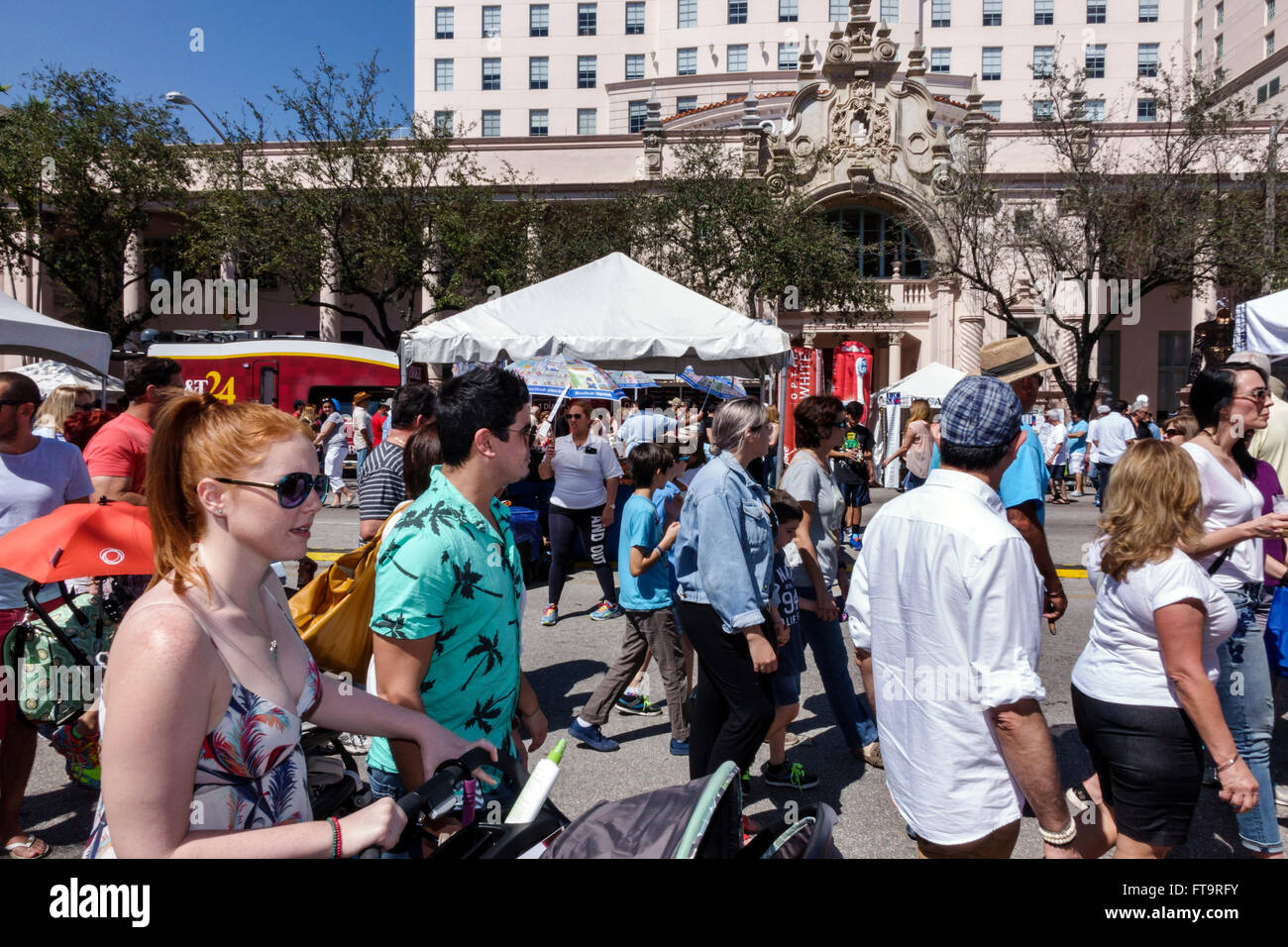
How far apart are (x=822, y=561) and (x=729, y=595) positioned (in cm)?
196

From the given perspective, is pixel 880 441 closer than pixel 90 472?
No

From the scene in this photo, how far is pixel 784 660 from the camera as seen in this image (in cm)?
443

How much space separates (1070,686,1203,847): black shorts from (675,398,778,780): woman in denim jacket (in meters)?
1.33

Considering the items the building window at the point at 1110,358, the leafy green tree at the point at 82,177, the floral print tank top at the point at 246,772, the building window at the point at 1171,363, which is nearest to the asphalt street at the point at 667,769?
the floral print tank top at the point at 246,772

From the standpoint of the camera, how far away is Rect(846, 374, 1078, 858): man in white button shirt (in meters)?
2.40

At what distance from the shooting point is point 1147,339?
38.2 m

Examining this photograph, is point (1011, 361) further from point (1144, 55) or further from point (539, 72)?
point (1144, 55)

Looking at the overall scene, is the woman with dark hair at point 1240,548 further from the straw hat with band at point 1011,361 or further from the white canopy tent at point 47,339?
the white canopy tent at point 47,339

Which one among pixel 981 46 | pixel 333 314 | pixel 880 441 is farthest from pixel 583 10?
pixel 880 441

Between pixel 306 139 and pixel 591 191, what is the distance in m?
11.8

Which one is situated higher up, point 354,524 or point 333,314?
point 333,314

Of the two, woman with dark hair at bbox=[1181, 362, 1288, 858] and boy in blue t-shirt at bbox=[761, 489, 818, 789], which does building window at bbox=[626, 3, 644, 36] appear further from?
woman with dark hair at bbox=[1181, 362, 1288, 858]

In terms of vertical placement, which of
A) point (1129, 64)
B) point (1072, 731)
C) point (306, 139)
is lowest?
point (1072, 731)

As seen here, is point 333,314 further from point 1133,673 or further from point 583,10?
point 1133,673
